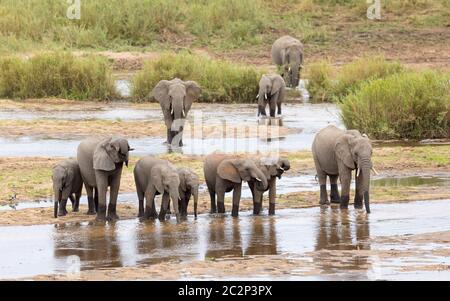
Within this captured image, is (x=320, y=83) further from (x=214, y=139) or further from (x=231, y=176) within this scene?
(x=231, y=176)

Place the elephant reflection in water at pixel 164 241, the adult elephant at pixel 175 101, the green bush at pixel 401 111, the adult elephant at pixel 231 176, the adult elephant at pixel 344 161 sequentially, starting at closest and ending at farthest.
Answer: the elephant reflection in water at pixel 164 241
the adult elephant at pixel 231 176
the adult elephant at pixel 344 161
the adult elephant at pixel 175 101
the green bush at pixel 401 111

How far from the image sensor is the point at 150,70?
99.2ft

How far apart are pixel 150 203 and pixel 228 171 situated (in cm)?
112

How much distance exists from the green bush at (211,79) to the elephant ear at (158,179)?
14234 millimetres

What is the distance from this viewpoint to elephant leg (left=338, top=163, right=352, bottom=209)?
16.6 metres

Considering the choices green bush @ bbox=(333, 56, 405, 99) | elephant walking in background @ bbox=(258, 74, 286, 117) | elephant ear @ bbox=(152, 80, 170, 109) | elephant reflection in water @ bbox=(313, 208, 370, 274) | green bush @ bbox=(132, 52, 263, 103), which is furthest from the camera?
green bush @ bbox=(132, 52, 263, 103)

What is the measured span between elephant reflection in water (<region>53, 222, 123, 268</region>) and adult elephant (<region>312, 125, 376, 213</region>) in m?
3.11

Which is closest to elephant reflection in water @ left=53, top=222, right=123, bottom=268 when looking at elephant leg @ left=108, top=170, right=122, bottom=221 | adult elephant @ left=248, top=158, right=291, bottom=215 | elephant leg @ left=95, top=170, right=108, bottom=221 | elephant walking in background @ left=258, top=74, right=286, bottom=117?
elephant leg @ left=95, top=170, right=108, bottom=221

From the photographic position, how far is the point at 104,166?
15758mm

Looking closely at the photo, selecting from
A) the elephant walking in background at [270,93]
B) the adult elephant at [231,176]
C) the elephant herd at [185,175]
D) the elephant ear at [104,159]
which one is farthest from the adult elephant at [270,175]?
the elephant walking in background at [270,93]

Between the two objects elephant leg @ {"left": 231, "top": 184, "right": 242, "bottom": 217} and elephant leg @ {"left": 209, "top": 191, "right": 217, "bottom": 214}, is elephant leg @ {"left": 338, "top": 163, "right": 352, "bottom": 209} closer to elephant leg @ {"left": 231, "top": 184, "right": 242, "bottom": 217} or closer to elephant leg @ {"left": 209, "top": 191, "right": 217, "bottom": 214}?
elephant leg @ {"left": 231, "top": 184, "right": 242, "bottom": 217}

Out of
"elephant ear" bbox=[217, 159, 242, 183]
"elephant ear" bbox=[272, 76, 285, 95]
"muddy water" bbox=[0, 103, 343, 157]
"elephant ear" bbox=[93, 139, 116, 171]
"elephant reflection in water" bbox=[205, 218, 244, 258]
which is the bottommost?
"elephant reflection in water" bbox=[205, 218, 244, 258]

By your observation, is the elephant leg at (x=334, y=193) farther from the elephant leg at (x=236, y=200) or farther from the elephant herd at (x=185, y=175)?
the elephant leg at (x=236, y=200)

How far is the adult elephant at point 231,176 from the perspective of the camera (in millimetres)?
16125
